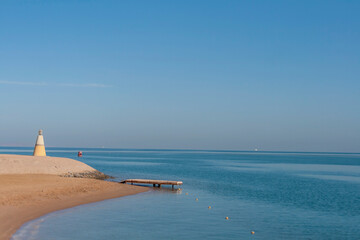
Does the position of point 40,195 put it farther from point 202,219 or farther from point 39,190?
point 202,219

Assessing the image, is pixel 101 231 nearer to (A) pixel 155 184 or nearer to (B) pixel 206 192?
(B) pixel 206 192

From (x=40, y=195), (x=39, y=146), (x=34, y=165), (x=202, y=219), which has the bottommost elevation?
(x=202, y=219)

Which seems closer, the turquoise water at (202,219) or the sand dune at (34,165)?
the turquoise water at (202,219)

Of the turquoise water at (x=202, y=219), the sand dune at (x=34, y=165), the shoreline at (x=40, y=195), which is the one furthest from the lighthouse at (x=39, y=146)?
the turquoise water at (x=202, y=219)

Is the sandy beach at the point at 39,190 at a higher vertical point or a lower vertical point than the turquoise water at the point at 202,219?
higher

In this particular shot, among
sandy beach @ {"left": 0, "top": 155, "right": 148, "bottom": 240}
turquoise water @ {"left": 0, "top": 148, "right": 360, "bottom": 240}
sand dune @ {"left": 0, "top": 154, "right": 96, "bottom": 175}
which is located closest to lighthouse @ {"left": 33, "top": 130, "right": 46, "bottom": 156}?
sandy beach @ {"left": 0, "top": 155, "right": 148, "bottom": 240}

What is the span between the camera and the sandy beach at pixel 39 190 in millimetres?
25759

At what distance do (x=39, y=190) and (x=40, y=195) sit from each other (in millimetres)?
2987

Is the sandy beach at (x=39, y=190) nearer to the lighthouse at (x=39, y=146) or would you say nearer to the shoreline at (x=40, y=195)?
the shoreline at (x=40, y=195)

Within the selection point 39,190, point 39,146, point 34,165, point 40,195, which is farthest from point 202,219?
point 39,146

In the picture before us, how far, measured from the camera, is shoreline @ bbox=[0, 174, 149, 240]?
24.6 m

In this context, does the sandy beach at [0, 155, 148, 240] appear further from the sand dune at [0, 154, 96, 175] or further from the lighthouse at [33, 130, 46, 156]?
the lighthouse at [33, 130, 46, 156]

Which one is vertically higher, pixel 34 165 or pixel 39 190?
pixel 34 165

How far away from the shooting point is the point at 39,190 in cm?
3628
